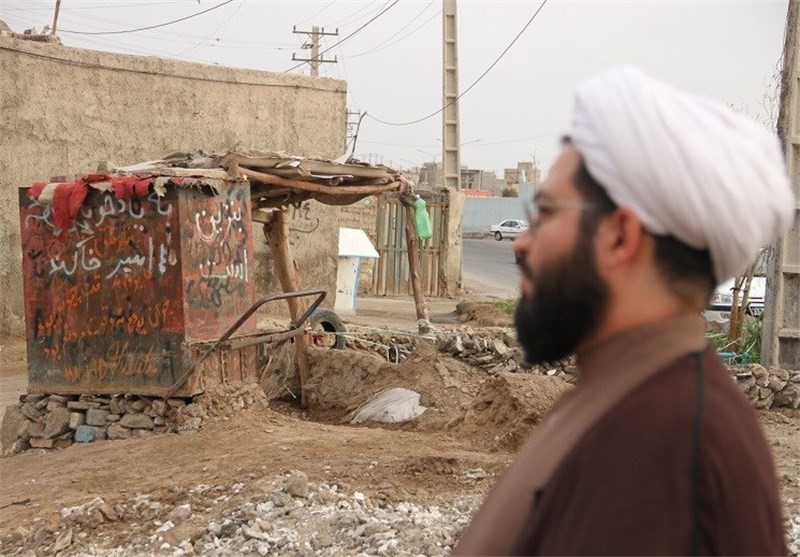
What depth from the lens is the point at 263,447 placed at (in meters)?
7.42

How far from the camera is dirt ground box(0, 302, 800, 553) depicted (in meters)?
6.41

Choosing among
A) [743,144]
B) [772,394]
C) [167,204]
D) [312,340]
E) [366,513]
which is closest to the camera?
[743,144]

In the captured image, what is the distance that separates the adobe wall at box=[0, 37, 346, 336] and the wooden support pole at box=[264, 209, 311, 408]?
498 cm

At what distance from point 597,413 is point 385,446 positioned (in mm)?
6140

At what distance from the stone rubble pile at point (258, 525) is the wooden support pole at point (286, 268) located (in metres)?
4.35

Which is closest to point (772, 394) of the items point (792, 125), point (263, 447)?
point (792, 125)

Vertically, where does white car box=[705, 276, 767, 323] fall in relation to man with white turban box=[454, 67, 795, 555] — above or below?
below

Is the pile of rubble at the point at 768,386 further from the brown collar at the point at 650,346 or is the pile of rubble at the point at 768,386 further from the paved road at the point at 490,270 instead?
the brown collar at the point at 650,346

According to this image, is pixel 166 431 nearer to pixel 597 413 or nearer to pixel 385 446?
pixel 385 446

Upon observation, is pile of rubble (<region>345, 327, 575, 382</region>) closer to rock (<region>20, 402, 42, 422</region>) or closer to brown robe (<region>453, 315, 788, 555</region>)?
rock (<region>20, 402, 42, 422</region>)

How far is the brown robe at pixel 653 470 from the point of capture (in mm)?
1264

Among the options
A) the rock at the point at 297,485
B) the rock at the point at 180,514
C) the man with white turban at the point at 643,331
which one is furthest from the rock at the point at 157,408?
the man with white turban at the point at 643,331

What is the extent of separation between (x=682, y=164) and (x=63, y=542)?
5280 mm

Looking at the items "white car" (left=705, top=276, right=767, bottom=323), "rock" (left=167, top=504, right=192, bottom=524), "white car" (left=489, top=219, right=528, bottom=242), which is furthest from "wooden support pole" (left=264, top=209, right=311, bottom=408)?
"white car" (left=489, top=219, right=528, bottom=242)
